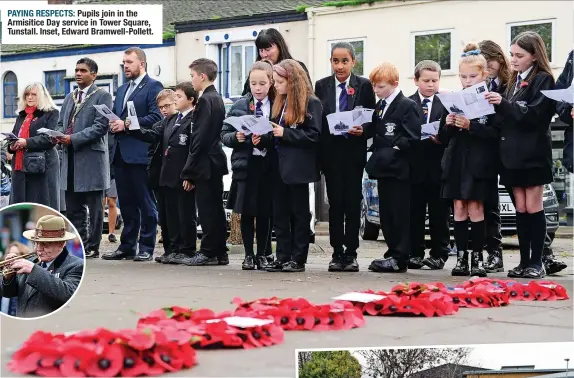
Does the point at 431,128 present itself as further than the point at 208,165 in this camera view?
No

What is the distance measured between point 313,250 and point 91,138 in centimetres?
320

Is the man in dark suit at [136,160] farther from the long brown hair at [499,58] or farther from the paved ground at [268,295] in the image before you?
the long brown hair at [499,58]

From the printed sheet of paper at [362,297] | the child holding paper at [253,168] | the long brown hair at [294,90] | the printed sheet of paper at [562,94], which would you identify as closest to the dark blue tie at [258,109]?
the child holding paper at [253,168]

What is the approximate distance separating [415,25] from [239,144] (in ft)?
49.9

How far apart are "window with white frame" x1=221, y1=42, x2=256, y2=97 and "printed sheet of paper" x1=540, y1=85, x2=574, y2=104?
16.5 meters

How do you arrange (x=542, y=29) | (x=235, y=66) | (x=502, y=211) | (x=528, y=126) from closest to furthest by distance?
(x=528, y=126), (x=502, y=211), (x=542, y=29), (x=235, y=66)

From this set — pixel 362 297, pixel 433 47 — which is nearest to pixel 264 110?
pixel 362 297

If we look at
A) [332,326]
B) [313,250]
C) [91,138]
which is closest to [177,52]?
[313,250]

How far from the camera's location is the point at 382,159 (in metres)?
6.89

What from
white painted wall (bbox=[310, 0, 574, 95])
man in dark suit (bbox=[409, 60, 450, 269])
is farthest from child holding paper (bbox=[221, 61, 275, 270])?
white painted wall (bbox=[310, 0, 574, 95])

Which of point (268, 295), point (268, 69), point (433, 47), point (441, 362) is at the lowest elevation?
point (268, 295)

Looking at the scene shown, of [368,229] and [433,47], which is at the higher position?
[433,47]

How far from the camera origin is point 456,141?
6.75 m

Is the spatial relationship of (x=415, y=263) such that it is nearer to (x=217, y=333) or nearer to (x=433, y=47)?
(x=217, y=333)
